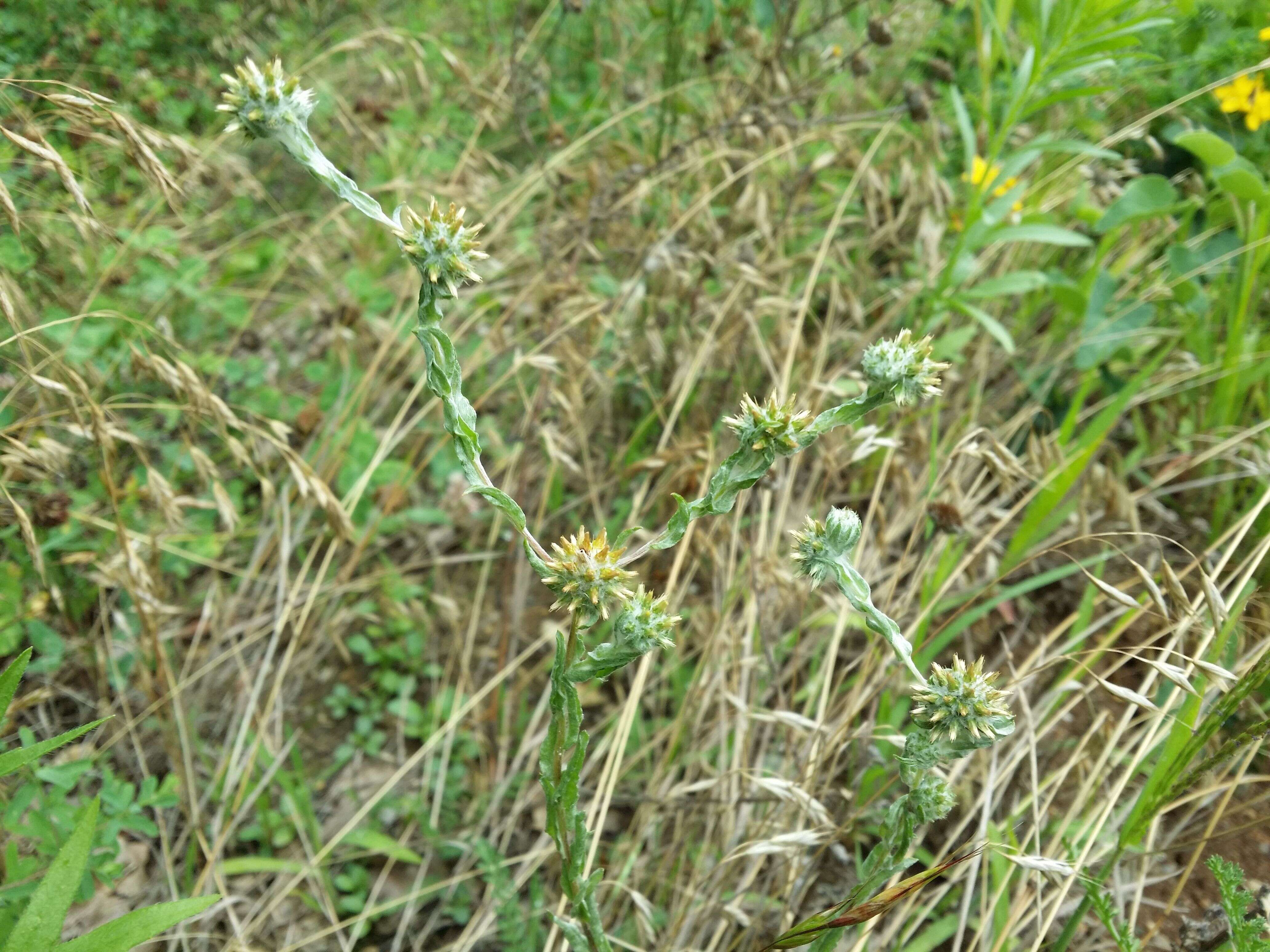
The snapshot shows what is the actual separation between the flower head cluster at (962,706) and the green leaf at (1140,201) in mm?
1736

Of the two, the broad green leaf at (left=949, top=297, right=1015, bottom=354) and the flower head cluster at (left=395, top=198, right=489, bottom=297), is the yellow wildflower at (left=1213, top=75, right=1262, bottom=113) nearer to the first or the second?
the broad green leaf at (left=949, top=297, right=1015, bottom=354)

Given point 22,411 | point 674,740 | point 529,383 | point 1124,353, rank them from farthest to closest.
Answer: point 529,383 < point 1124,353 < point 22,411 < point 674,740

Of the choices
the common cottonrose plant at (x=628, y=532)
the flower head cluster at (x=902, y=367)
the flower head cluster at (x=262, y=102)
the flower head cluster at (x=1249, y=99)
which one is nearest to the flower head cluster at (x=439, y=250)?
the common cottonrose plant at (x=628, y=532)

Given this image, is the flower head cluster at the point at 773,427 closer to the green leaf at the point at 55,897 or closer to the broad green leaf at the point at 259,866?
the green leaf at the point at 55,897

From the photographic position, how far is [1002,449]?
1.87 metres

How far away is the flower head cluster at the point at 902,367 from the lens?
1141mm

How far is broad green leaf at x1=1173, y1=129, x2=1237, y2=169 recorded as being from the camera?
216cm

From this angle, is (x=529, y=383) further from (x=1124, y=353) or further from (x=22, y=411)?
(x=1124, y=353)

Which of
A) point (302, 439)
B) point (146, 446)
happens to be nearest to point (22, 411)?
point (146, 446)

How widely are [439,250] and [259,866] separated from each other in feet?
5.65

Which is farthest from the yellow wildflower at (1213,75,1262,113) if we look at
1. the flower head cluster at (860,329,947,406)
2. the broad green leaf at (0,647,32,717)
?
the broad green leaf at (0,647,32,717)

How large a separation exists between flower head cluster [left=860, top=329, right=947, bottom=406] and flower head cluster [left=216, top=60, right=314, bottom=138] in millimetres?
809

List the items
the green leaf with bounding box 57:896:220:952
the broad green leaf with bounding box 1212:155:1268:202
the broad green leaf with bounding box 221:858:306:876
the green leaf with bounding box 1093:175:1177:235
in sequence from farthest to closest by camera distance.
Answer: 1. the green leaf with bounding box 1093:175:1177:235
2. the broad green leaf with bounding box 1212:155:1268:202
3. the broad green leaf with bounding box 221:858:306:876
4. the green leaf with bounding box 57:896:220:952

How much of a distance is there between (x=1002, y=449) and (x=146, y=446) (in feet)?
8.18
